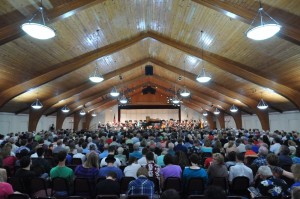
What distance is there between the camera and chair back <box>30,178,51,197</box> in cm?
450

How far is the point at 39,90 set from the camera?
1574 centimetres

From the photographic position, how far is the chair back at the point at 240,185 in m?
4.70

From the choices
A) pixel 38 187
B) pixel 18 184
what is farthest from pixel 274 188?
pixel 18 184

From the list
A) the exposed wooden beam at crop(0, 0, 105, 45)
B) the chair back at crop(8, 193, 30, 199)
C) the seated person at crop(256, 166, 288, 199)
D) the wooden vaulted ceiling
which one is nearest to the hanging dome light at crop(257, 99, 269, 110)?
the wooden vaulted ceiling

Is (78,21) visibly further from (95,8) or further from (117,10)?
(117,10)

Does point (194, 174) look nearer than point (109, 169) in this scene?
Yes

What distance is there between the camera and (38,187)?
14.9 feet

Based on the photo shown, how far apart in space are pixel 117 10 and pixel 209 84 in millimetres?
11458

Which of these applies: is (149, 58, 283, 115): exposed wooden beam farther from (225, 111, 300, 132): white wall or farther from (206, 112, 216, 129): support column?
(206, 112, 216, 129): support column

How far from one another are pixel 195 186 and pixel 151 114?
3011 cm

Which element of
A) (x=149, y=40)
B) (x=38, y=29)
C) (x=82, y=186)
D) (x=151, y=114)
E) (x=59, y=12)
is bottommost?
(x=82, y=186)

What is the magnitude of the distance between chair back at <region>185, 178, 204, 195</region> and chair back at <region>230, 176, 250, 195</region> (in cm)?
70

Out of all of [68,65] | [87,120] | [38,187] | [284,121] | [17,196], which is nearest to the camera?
[17,196]

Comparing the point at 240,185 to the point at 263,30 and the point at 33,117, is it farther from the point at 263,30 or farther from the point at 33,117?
the point at 33,117
